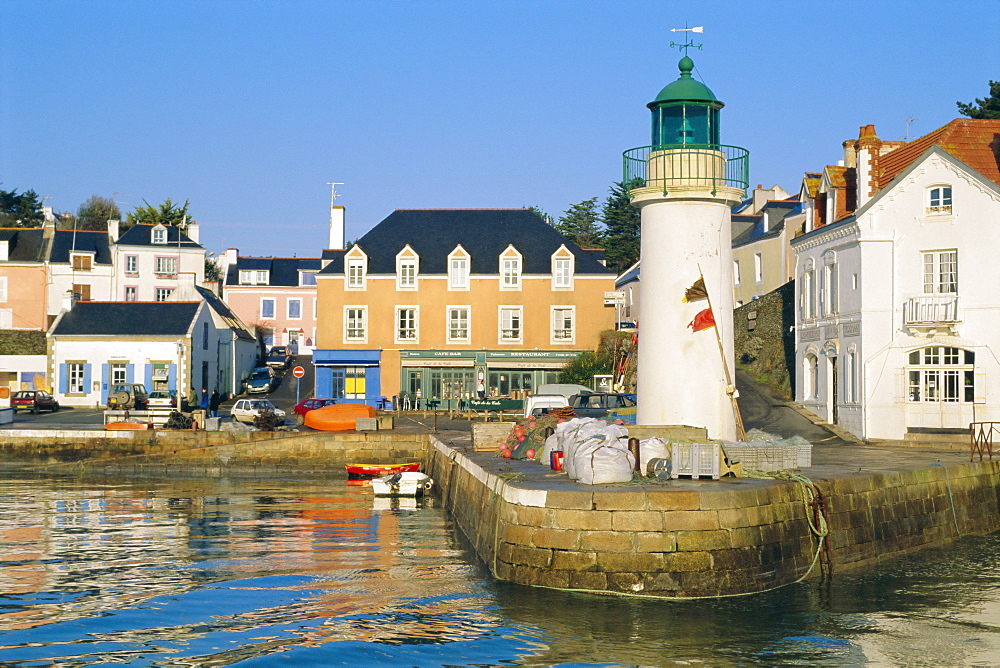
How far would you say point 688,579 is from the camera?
583 inches

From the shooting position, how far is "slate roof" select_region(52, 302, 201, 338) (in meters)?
51.4

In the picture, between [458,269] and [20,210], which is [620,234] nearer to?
[458,269]

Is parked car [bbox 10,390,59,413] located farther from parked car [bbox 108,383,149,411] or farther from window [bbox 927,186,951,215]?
window [bbox 927,186,951,215]

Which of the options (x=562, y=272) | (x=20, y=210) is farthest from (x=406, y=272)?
(x=20, y=210)

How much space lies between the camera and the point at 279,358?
6519cm

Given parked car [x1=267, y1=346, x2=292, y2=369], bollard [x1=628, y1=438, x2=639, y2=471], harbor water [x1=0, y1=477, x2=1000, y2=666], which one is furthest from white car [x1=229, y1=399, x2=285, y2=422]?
bollard [x1=628, y1=438, x2=639, y2=471]

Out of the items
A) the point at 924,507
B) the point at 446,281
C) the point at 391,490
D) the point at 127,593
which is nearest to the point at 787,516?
the point at 924,507

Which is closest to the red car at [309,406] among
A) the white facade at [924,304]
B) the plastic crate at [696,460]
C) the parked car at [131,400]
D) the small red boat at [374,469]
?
the parked car at [131,400]

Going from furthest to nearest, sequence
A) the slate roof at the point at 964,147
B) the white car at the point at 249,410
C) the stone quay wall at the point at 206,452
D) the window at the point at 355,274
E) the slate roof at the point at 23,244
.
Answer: the slate roof at the point at 23,244, the window at the point at 355,274, the white car at the point at 249,410, the stone quay wall at the point at 206,452, the slate roof at the point at 964,147

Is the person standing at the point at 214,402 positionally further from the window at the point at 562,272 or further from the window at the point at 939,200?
the window at the point at 939,200

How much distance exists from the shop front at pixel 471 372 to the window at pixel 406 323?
87 centimetres

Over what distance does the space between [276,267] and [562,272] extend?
31936 millimetres

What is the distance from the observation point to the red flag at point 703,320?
20297 millimetres

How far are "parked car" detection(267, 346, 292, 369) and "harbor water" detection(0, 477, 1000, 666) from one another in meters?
42.3
